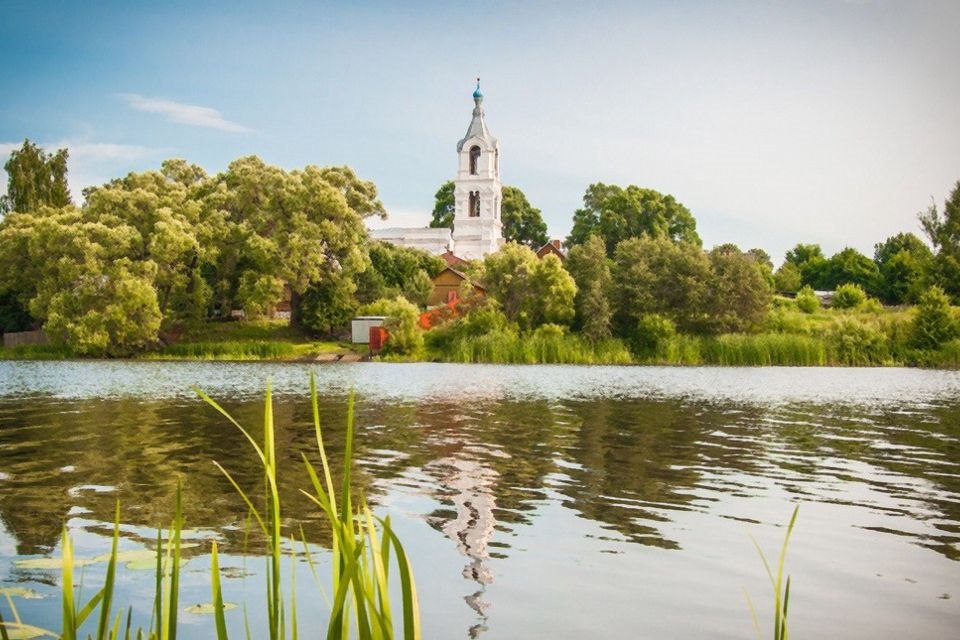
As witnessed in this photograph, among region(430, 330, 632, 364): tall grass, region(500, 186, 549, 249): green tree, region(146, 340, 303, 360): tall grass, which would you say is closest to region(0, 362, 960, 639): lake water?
region(430, 330, 632, 364): tall grass

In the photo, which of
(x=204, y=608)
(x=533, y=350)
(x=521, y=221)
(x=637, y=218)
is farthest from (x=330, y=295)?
(x=521, y=221)

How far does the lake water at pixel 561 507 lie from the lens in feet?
19.7

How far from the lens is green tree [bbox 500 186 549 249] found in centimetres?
11569

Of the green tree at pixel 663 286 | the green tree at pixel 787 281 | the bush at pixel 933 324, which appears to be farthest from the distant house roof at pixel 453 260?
the bush at pixel 933 324

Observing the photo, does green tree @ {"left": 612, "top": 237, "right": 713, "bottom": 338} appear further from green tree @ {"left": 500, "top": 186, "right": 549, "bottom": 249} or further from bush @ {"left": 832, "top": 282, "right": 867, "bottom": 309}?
green tree @ {"left": 500, "top": 186, "right": 549, "bottom": 249}

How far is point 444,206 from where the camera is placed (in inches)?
4884

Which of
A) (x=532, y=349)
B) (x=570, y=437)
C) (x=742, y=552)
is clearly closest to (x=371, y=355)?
(x=532, y=349)

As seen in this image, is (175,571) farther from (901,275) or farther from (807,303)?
(901,275)

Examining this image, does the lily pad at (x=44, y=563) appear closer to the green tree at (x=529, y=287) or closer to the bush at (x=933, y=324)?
the green tree at (x=529, y=287)

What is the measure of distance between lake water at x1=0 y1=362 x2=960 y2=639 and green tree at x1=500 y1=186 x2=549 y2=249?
9473 cm

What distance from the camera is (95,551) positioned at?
7191 mm

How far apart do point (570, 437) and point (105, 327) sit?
134ft

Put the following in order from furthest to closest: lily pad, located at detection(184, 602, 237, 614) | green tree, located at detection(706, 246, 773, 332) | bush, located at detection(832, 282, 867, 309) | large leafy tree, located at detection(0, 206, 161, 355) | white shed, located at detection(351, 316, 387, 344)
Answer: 1. bush, located at detection(832, 282, 867, 309)
2. white shed, located at detection(351, 316, 387, 344)
3. green tree, located at detection(706, 246, 773, 332)
4. large leafy tree, located at detection(0, 206, 161, 355)
5. lily pad, located at detection(184, 602, 237, 614)

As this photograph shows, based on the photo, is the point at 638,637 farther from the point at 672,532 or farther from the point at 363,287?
the point at 363,287
